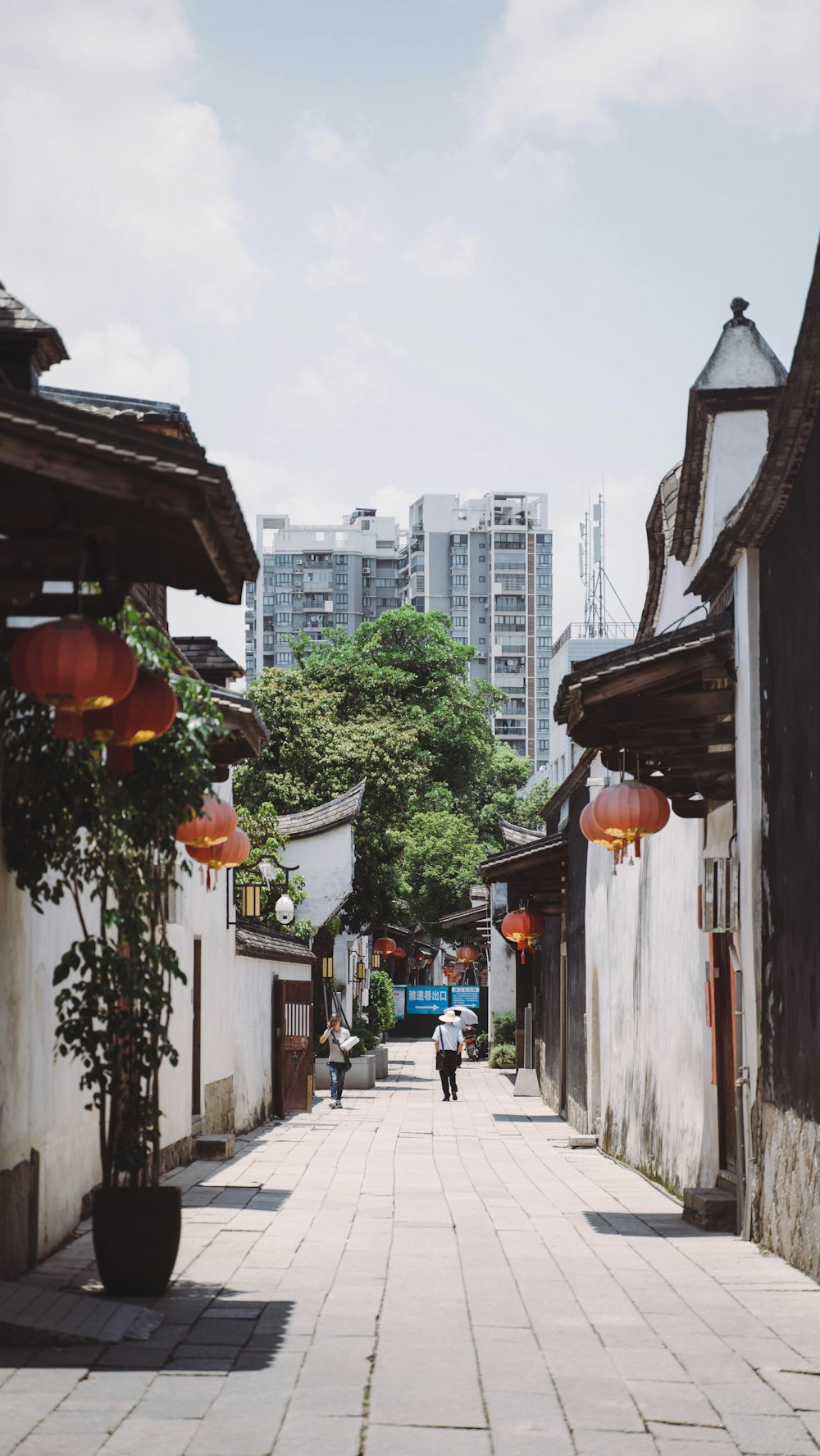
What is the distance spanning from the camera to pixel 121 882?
26.5ft

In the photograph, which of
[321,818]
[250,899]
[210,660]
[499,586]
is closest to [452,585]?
[499,586]

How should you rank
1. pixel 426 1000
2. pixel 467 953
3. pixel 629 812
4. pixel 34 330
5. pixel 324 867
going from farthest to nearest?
pixel 426 1000, pixel 467 953, pixel 324 867, pixel 629 812, pixel 34 330

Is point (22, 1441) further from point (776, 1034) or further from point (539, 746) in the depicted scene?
point (539, 746)

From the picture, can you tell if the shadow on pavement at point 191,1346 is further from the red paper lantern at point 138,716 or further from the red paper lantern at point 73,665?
the red paper lantern at point 73,665

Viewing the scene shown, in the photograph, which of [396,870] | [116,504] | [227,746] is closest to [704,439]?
[227,746]

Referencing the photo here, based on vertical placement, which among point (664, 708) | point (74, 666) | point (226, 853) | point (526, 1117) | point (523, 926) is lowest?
point (526, 1117)

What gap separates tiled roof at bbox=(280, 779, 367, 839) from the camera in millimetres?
29812

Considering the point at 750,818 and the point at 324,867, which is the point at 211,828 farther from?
the point at 324,867

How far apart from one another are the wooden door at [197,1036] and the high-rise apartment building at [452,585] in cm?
9682

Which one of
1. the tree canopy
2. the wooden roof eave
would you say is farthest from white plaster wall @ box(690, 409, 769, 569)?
the tree canopy

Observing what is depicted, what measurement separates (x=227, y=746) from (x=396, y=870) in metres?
23.9

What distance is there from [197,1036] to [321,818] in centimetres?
1405

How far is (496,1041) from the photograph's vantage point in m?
39.5

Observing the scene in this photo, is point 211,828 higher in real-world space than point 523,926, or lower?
higher
